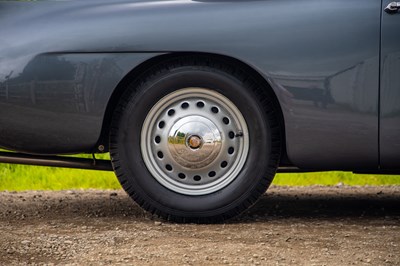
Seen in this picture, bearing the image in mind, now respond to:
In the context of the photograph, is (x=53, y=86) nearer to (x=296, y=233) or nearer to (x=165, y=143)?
(x=165, y=143)

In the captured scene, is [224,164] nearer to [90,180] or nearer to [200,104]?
[200,104]

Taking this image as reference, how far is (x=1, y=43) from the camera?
5508 millimetres

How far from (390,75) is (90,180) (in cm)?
338

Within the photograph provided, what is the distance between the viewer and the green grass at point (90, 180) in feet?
26.2

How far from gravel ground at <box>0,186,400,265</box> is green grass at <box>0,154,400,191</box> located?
3.21ft

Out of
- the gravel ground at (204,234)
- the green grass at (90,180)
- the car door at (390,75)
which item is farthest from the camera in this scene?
the green grass at (90,180)

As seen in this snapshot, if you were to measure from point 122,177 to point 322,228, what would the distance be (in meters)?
1.16

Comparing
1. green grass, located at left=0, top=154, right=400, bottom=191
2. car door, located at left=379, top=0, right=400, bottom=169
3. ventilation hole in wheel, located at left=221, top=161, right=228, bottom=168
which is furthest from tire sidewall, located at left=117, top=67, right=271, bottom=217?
green grass, located at left=0, top=154, right=400, bottom=191

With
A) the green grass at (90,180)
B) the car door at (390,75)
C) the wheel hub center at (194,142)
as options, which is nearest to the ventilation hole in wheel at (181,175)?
the wheel hub center at (194,142)

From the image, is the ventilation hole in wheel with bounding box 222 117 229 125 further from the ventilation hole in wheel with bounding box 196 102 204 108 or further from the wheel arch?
the wheel arch

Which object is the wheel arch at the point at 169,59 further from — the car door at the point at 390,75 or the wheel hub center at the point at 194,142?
the car door at the point at 390,75

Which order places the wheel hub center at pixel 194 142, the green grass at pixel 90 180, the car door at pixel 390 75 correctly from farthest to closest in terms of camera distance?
the green grass at pixel 90 180, the wheel hub center at pixel 194 142, the car door at pixel 390 75

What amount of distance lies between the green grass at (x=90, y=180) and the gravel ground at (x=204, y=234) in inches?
38.5

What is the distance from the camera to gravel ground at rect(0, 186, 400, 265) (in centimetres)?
461
